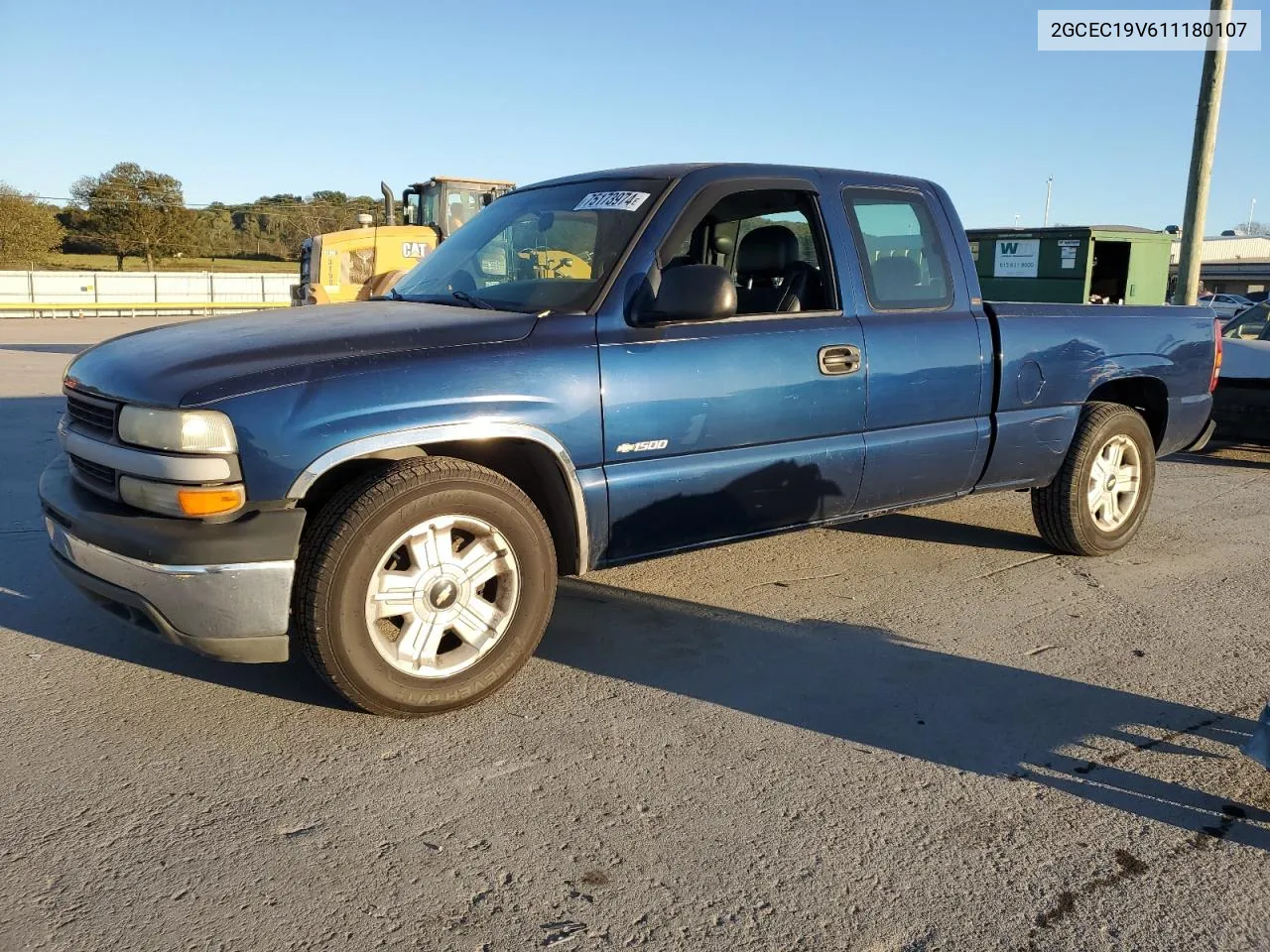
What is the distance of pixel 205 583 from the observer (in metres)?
3.10

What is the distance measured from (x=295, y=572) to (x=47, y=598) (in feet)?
6.62

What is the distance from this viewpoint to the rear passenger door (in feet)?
14.7

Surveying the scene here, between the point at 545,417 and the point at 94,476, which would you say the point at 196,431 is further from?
the point at 545,417

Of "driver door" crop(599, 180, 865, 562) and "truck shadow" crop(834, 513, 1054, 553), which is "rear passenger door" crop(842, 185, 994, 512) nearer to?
"driver door" crop(599, 180, 865, 562)

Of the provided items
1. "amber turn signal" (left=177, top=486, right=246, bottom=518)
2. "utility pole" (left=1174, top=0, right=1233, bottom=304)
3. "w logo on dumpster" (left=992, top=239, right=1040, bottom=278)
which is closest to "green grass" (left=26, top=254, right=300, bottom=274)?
"w logo on dumpster" (left=992, top=239, right=1040, bottom=278)

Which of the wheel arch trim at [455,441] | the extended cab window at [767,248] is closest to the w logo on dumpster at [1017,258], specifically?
the extended cab window at [767,248]

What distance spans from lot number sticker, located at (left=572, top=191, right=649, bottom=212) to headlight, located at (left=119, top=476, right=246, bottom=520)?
1.88 m

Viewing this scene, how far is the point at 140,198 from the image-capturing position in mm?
53688

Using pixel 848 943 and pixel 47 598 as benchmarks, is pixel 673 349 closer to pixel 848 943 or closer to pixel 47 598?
pixel 848 943

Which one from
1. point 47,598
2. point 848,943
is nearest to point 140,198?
point 47,598

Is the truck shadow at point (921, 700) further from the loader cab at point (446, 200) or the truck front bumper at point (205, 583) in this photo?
the loader cab at point (446, 200)

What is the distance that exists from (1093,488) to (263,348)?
421 cm

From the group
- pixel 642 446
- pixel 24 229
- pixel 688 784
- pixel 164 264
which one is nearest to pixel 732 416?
pixel 642 446

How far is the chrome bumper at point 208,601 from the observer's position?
10.2ft
